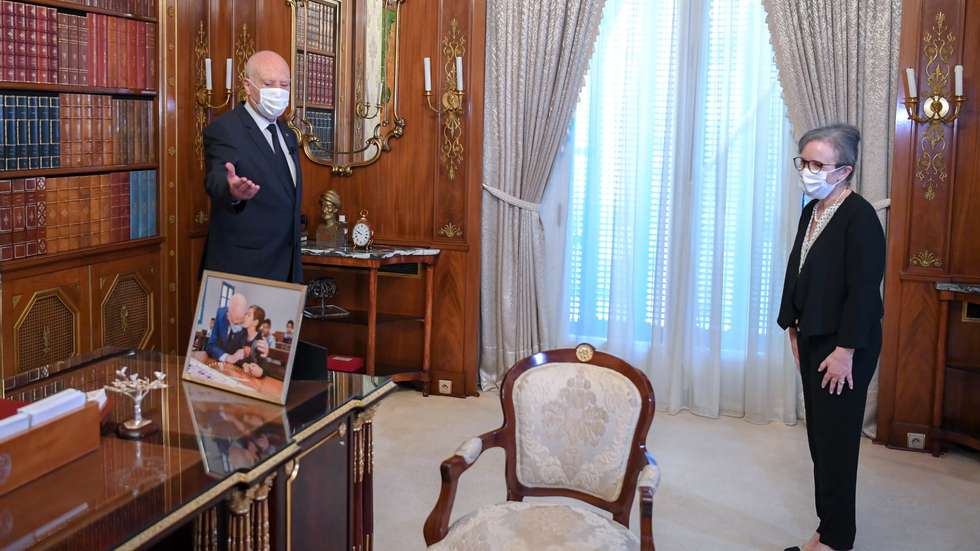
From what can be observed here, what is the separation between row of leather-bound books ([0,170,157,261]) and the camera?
153 inches

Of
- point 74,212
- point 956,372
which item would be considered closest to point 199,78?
point 74,212

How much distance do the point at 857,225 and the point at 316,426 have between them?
1.79 metres

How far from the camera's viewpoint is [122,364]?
2582 millimetres

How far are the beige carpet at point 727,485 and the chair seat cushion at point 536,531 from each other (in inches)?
36.7

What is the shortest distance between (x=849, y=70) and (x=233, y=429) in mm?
3460

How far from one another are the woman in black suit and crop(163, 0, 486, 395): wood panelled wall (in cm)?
223

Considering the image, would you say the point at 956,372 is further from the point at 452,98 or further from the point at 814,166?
the point at 452,98

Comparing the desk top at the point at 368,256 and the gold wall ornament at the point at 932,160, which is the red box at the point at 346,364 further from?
the gold wall ornament at the point at 932,160

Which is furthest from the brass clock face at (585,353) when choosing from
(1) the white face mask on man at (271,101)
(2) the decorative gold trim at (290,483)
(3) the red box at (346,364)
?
(3) the red box at (346,364)

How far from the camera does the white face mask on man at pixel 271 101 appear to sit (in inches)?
135

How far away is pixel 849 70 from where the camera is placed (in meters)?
4.39

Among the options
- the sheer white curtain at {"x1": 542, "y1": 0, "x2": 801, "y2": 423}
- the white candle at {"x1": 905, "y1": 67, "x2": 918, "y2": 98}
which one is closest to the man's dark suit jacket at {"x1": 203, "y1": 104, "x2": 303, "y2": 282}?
the sheer white curtain at {"x1": 542, "y1": 0, "x2": 801, "y2": 423}

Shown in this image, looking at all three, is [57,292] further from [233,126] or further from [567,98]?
[567,98]

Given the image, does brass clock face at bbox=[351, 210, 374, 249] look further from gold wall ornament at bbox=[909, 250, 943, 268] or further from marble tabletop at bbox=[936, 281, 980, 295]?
marble tabletop at bbox=[936, 281, 980, 295]
